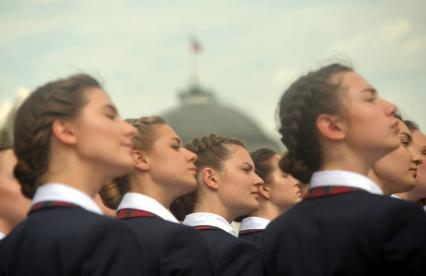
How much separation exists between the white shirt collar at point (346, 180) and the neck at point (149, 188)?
166 cm

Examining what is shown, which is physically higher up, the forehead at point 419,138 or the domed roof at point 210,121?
the forehead at point 419,138

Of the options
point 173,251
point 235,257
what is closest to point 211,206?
point 235,257

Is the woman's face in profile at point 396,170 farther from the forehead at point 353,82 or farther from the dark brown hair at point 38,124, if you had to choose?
the dark brown hair at point 38,124

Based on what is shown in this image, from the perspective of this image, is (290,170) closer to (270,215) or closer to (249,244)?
(249,244)

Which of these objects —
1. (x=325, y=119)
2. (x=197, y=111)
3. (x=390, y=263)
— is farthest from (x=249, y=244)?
(x=197, y=111)

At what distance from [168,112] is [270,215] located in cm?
9847

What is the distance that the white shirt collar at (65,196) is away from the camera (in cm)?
459

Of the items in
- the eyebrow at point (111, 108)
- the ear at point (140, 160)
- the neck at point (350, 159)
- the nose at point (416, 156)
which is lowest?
the nose at point (416, 156)

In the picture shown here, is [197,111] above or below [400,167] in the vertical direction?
below

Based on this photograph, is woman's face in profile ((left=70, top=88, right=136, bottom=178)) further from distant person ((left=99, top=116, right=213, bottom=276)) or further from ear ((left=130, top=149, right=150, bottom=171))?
ear ((left=130, top=149, right=150, bottom=171))

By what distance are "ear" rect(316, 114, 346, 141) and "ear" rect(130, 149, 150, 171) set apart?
5.69ft

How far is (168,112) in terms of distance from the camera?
107 meters

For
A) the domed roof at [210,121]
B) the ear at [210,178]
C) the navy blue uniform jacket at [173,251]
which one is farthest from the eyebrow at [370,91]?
the domed roof at [210,121]

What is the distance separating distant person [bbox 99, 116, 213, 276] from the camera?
19.1 ft
